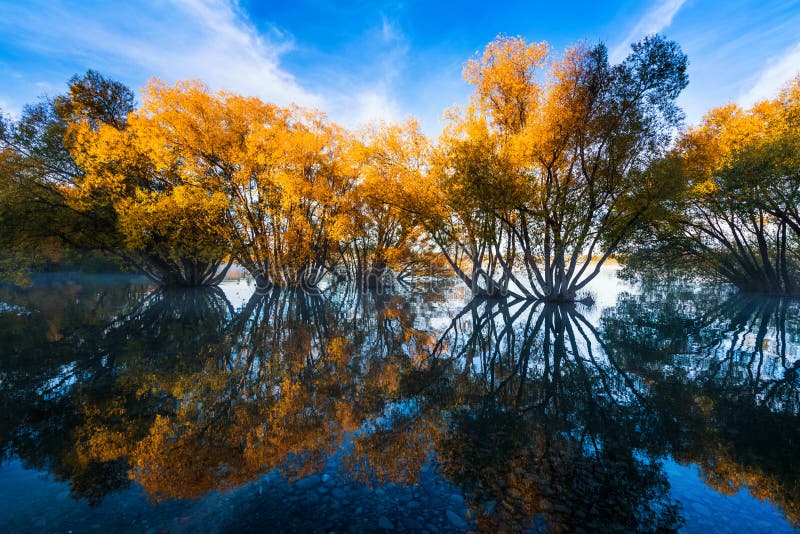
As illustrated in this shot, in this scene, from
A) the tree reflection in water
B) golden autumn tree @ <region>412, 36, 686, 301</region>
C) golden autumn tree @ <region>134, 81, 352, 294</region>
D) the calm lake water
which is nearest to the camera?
the calm lake water

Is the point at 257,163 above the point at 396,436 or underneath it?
above

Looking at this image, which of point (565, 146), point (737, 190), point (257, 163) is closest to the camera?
point (565, 146)

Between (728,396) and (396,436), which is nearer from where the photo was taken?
(396,436)

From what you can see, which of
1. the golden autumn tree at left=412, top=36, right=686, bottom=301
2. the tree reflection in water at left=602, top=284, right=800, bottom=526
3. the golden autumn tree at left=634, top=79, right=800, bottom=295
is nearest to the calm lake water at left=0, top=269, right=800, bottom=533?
the tree reflection in water at left=602, top=284, right=800, bottom=526

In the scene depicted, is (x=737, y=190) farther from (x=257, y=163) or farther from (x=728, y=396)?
(x=257, y=163)

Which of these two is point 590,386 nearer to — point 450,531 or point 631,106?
point 450,531

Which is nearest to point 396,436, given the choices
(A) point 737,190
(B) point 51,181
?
(A) point 737,190

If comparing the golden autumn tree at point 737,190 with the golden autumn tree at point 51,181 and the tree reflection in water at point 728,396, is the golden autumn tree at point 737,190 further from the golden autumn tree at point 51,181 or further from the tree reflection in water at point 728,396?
the golden autumn tree at point 51,181

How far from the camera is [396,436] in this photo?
5.11m

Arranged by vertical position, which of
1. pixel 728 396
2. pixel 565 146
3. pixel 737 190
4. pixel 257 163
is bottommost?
pixel 728 396

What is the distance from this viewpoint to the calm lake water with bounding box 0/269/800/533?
348 centimetres

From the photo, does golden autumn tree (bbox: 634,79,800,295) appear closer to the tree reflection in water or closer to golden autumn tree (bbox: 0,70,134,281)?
the tree reflection in water

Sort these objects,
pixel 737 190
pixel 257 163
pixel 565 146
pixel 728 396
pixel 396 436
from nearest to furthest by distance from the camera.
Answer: pixel 396 436 → pixel 728 396 → pixel 565 146 → pixel 737 190 → pixel 257 163

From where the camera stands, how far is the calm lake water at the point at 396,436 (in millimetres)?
3477
